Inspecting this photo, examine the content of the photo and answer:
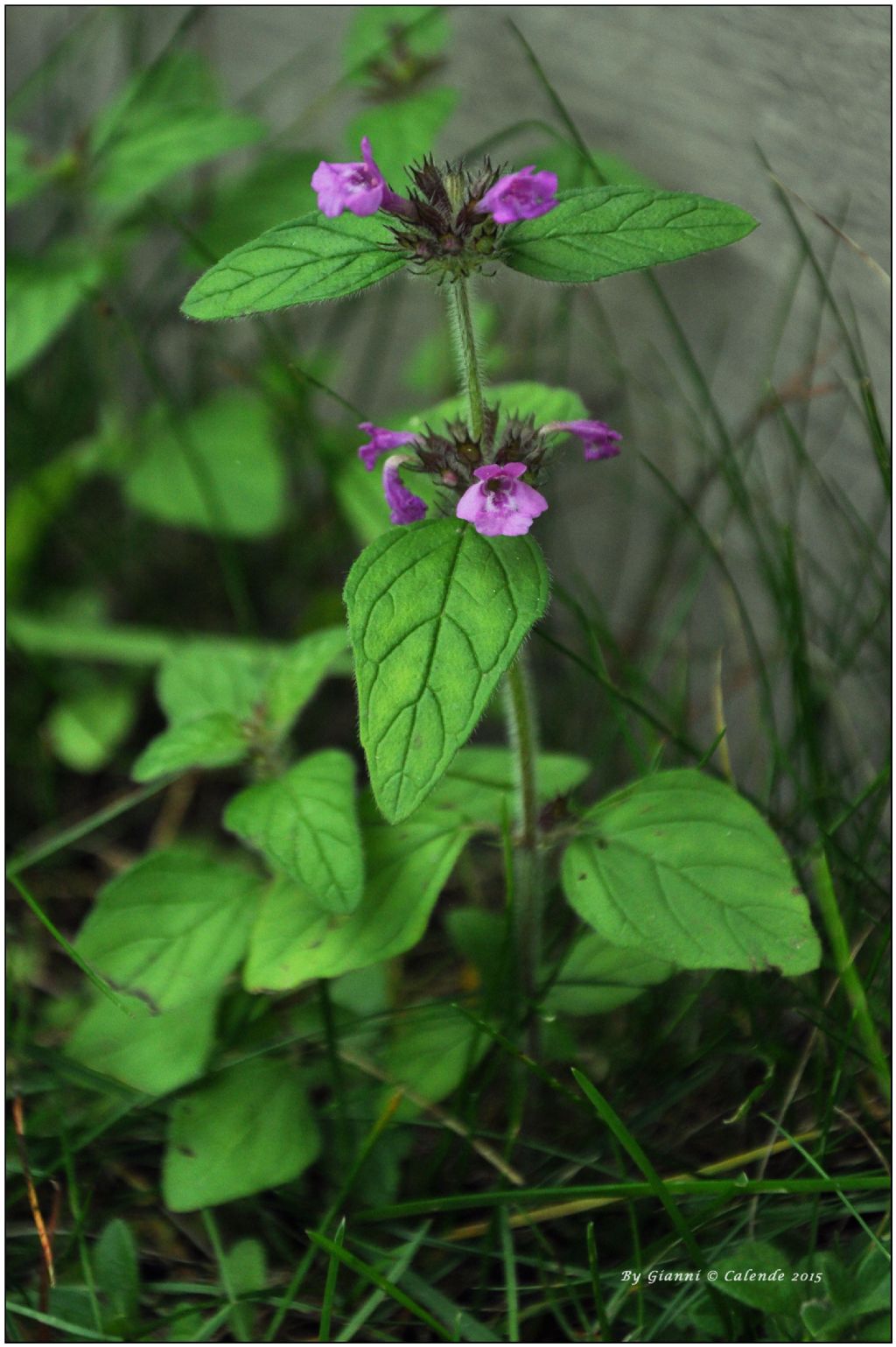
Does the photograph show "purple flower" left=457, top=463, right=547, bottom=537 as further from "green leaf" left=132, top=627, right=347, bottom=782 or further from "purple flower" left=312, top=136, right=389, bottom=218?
"green leaf" left=132, top=627, right=347, bottom=782

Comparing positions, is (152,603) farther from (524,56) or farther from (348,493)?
(524,56)

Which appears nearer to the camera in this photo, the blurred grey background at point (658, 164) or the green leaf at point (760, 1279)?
the green leaf at point (760, 1279)

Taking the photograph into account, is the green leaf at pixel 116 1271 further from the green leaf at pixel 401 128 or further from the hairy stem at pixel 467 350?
the green leaf at pixel 401 128

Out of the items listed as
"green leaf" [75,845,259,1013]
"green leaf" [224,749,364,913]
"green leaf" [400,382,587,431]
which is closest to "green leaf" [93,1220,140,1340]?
"green leaf" [75,845,259,1013]

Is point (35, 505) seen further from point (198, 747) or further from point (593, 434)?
point (593, 434)

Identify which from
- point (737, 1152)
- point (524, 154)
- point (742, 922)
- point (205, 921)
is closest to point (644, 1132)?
point (737, 1152)

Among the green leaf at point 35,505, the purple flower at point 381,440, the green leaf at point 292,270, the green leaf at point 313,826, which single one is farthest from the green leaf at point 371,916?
the green leaf at point 35,505
